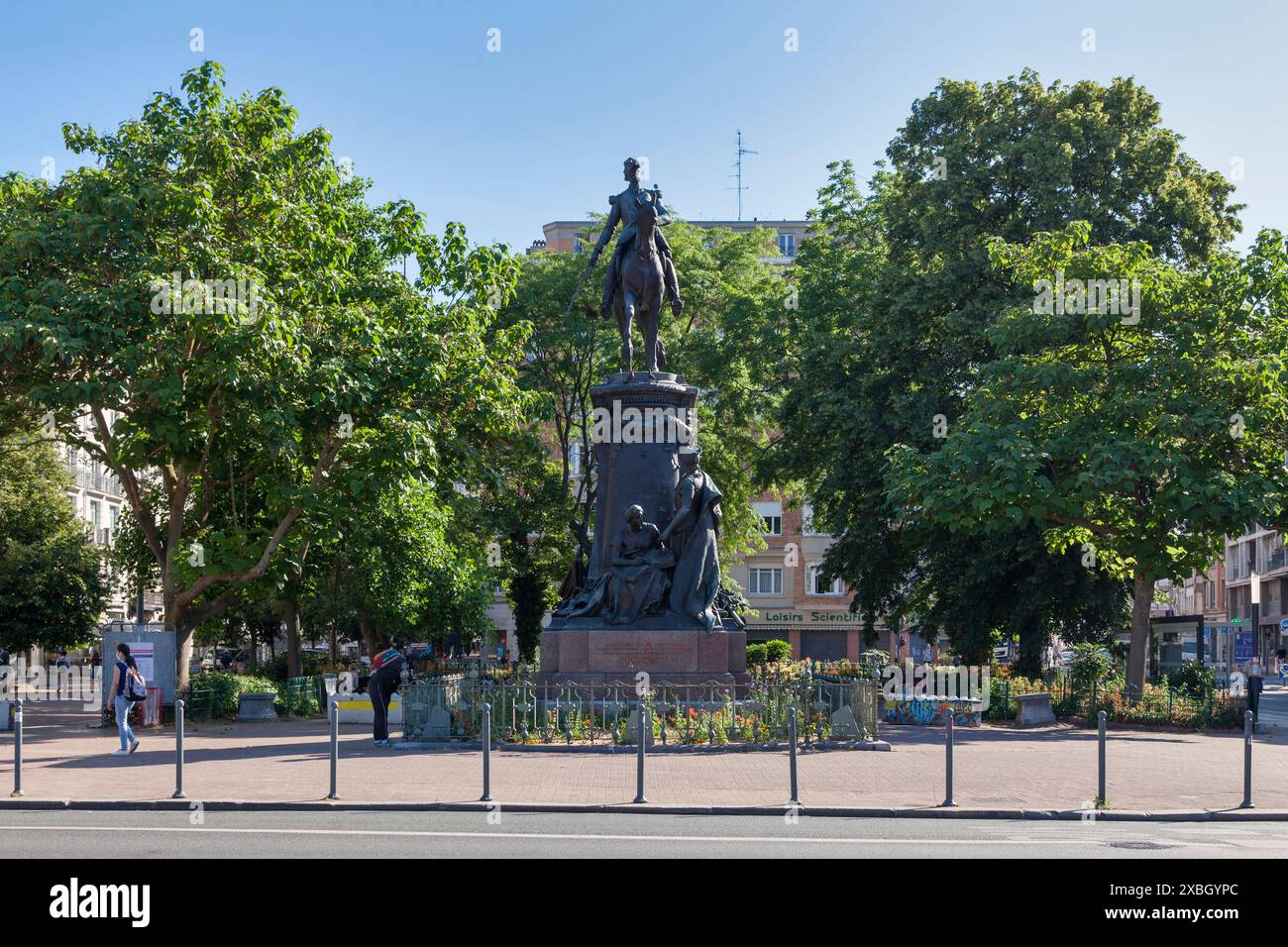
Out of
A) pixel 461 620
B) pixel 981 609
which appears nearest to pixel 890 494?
pixel 981 609

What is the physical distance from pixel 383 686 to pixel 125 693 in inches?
150

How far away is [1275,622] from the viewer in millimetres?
90000

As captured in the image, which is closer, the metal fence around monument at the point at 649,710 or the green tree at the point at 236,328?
the metal fence around monument at the point at 649,710

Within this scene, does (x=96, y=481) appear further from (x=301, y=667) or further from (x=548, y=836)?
(x=548, y=836)

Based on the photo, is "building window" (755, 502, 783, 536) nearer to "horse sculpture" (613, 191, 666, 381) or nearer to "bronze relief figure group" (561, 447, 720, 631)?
"horse sculpture" (613, 191, 666, 381)

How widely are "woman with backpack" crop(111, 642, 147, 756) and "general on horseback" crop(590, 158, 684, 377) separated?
966cm

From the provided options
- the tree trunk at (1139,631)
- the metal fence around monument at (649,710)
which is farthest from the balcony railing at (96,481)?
the tree trunk at (1139,631)

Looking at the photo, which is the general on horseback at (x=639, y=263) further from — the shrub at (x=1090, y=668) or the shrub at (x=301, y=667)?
the shrub at (x=301, y=667)

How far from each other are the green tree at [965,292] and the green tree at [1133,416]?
12.9 feet

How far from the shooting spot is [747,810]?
14.7 meters

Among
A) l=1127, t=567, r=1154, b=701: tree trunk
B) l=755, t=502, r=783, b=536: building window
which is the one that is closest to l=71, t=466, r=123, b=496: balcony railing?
l=755, t=502, r=783, b=536: building window

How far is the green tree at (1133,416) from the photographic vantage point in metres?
28.1

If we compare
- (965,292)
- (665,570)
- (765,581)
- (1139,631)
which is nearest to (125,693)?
(665,570)

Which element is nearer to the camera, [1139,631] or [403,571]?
[1139,631]
